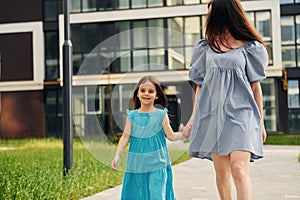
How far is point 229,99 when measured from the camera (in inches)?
149

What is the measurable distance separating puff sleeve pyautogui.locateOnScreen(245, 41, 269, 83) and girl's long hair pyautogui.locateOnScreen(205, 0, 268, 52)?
0.24 feet

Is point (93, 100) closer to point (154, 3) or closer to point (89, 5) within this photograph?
point (154, 3)

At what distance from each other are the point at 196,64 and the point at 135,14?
19.6 metres

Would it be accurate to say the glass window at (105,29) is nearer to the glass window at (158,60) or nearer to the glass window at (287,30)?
the glass window at (287,30)

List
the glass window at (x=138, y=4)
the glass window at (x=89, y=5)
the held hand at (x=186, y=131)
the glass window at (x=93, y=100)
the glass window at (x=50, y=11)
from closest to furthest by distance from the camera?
the held hand at (x=186, y=131)
the glass window at (x=93, y=100)
the glass window at (x=138, y=4)
the glass window at (x=89, y=5)
the glass window at (x=50, y=11)

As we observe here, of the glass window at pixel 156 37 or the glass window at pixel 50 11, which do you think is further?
the glass window at pixel 50 11

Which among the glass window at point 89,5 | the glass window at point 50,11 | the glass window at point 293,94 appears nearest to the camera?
the glass window at point 293,94

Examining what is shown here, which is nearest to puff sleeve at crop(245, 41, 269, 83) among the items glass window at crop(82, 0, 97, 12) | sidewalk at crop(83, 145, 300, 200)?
sidewalk at crop(83, 145, 300, 200)

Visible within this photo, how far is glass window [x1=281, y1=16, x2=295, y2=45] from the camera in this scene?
2302 centimetres

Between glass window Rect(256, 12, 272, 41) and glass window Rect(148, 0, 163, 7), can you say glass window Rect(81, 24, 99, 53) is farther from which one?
glass window Rect(256, 12, 272, 41)

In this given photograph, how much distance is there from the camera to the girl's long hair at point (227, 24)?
3.87 metres

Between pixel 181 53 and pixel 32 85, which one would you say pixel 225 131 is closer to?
pixel 181 53

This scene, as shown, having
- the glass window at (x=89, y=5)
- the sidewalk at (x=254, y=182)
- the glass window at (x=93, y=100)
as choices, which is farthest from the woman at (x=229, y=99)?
the glass window at (x=89, y=5)

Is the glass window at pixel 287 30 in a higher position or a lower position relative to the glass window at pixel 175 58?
higher
